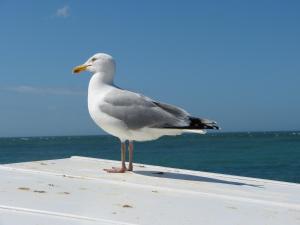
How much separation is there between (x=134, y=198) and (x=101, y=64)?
2331 millimetres

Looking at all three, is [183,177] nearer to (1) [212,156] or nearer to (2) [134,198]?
(2) [134,198]

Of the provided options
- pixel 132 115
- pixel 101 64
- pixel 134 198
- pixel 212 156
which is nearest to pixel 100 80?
pixel 101 64

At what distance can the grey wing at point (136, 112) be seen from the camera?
209 inches

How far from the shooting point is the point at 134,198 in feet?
11.7

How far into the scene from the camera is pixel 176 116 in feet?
17.5

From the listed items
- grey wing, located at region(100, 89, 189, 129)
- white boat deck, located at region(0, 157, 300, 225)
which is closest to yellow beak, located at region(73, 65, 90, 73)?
grey wing, located at region(100, 89, 189, 129)

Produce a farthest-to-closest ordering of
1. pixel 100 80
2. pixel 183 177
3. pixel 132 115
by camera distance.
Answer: pixel 100 80
pixel 132 115
pixel 183 177

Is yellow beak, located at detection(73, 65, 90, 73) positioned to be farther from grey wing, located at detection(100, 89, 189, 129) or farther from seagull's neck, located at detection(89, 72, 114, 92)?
grey wing, located at detection(100, 89, 189, 129)

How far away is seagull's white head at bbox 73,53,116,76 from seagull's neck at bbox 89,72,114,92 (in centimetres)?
3

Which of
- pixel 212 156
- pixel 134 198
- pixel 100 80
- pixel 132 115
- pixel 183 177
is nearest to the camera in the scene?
pixel 134 198

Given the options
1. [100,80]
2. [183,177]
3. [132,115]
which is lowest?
[183,177]

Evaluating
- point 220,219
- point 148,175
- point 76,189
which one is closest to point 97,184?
point 76,189

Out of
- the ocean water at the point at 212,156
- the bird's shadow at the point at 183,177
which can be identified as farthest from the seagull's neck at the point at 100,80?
the ocean water at the point at 212,156

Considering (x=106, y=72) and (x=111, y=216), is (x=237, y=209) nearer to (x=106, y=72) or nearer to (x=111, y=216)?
(x=111, y=216)
